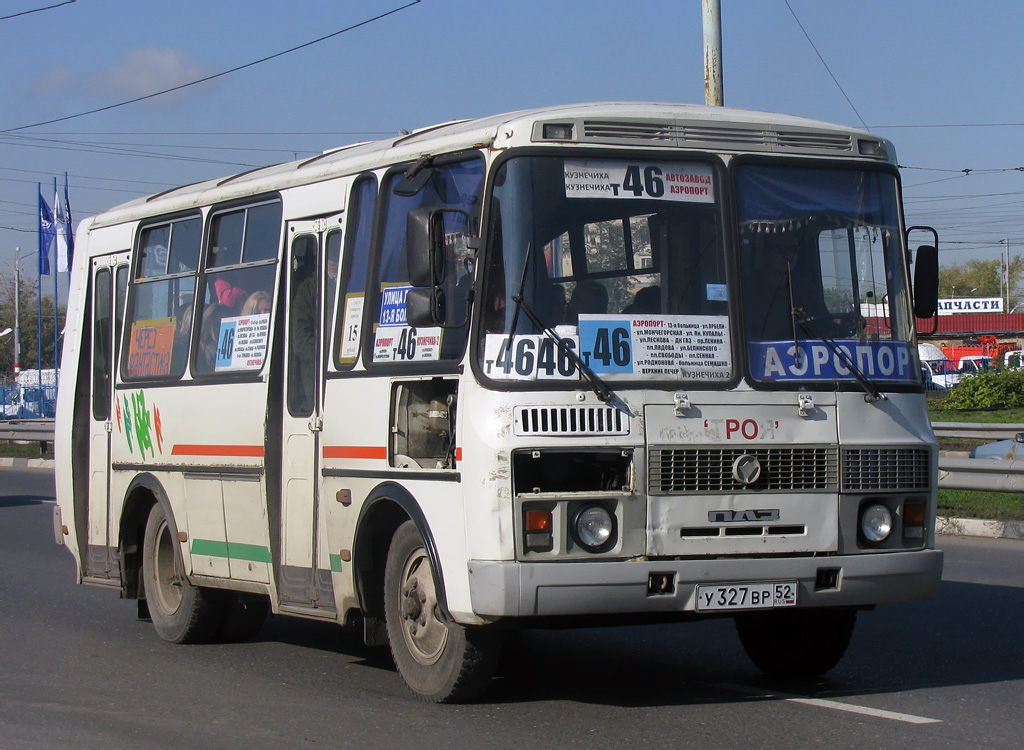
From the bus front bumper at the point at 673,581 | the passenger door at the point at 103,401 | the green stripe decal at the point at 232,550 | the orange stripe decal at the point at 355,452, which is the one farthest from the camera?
the passenger door at the point at 103,401

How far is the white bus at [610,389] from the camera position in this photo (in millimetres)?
6242

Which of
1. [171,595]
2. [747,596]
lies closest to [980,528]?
[171,595]

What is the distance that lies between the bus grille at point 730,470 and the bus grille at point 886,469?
0.08 metres

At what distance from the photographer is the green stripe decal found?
27.2 ft

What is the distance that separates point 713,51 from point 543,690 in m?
11.4

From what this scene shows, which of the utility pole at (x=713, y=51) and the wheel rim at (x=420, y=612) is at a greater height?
the utility pole at (x=713, y=51)

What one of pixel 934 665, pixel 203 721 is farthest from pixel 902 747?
pixel 203 721

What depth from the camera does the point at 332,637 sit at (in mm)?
9305

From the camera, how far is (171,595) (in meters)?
9.52

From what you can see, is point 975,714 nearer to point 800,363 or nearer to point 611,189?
point 800,363

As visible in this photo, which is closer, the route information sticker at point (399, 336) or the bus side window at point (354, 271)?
the route information sticker at point (399, 336)

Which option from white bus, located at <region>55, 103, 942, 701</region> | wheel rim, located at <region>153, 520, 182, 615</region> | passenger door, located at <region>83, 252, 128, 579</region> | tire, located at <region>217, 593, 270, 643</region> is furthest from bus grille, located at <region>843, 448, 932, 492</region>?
passenger door, located at <region>83, 252, 128, 579</region>

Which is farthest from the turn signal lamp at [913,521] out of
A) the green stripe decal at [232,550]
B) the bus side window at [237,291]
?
the bus side window at [237,291]

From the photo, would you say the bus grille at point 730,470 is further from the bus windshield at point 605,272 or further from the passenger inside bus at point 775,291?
the passenger inside bus at point 775,291
